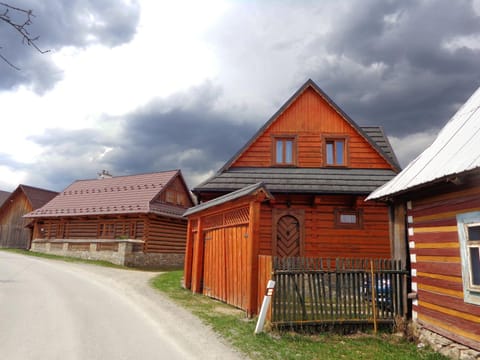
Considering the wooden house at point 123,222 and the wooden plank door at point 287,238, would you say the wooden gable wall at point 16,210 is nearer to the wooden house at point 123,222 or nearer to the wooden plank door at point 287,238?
the wooden house at point 123,222

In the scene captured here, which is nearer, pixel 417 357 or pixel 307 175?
pixel 417 357

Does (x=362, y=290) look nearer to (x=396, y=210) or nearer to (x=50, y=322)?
(x=396, y=210)

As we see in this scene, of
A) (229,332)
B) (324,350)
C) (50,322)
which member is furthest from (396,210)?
(50,322)

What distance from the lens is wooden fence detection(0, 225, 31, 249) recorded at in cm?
3507

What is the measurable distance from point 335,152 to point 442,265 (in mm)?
8463

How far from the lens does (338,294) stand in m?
7.41

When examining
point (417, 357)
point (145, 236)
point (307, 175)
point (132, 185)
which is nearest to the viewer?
point (417, 357)

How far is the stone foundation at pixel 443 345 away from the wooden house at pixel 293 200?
3.74 meters

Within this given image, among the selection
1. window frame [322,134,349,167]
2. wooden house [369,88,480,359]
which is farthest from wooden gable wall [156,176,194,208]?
wooden house [369,88,480,359]

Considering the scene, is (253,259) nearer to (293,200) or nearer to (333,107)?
(293,200)

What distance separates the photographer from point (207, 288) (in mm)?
11672

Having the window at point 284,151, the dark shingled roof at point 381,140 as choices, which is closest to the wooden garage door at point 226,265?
the window at point 284,151

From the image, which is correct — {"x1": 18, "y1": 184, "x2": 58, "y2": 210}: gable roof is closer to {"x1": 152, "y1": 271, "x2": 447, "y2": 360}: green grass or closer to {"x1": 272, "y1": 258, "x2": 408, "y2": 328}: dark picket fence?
{"x1": 152, "y1": 271, "x2": 447, "y2": 360}: green grass

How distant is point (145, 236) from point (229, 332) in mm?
17909
